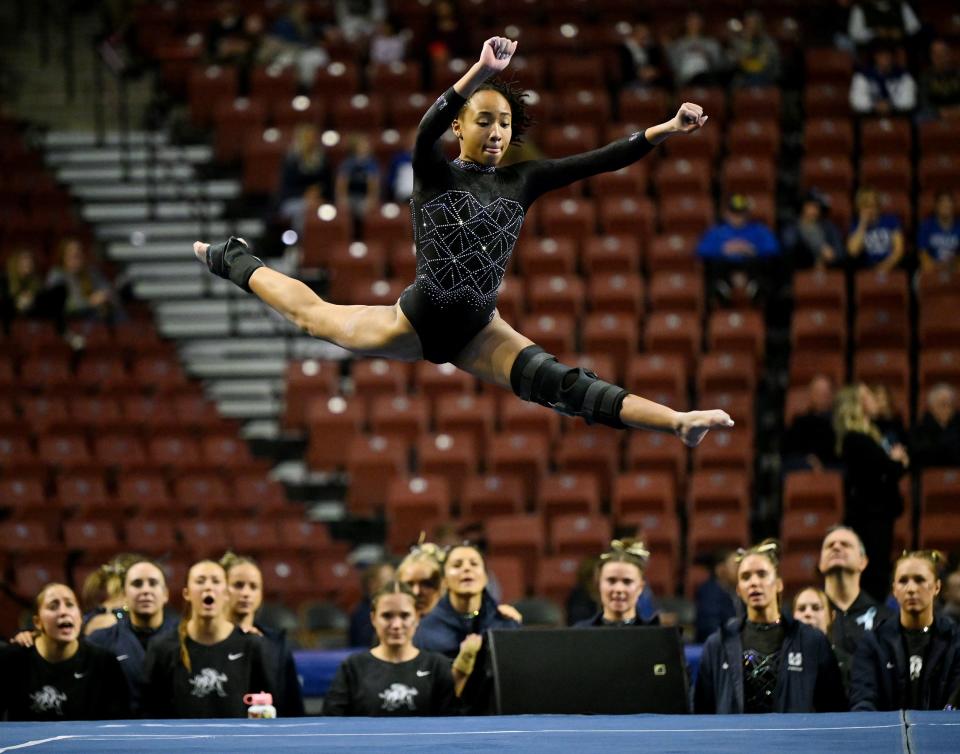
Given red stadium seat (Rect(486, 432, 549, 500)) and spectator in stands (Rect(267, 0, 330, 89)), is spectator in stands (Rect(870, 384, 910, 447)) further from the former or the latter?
spectator in stands (Rect(267, 0, 330, 89))

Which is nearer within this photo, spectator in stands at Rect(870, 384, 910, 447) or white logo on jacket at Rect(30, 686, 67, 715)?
white logo on jacket at Rect(30, 686, 67, 715)

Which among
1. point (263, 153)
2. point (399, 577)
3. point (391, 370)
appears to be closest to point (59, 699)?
point (399, 577)

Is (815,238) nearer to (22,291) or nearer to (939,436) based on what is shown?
(939,436)

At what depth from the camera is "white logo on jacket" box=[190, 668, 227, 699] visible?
23.3ft

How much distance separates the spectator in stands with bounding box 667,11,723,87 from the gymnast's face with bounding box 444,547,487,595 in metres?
8.78

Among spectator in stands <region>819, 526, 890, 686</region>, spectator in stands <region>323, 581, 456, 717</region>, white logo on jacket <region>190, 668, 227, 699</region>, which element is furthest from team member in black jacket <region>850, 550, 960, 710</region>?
A: white logo on jacket <region>190, 668, 227, 699</region>

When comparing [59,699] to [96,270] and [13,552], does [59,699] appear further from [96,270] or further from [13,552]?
[96,270]

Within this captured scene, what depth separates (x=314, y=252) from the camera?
1385cm

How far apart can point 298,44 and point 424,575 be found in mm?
9378

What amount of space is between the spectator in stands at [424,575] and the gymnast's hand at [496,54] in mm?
3555

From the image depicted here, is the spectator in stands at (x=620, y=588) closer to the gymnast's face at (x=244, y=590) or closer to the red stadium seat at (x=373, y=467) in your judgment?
the gymnast's face at (x=244, y=590)

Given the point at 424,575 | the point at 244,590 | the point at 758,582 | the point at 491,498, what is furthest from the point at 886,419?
the point at 244,590

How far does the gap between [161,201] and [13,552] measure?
5.17 metres

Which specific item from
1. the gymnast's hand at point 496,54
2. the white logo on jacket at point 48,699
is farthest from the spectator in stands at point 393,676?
the gymnast's hand at point 496,54
